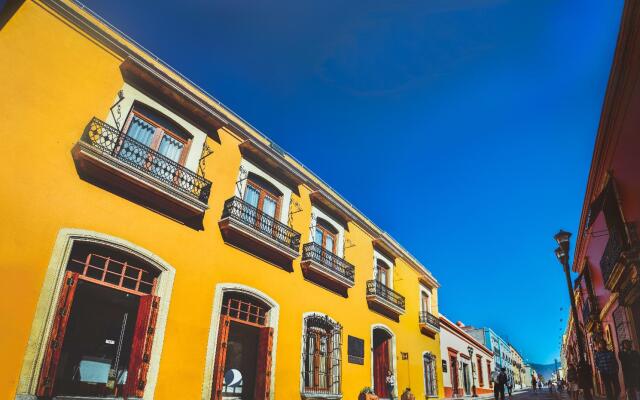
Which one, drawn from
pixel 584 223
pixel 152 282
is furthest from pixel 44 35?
pixel 584 223

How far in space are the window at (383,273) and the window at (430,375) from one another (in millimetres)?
4199

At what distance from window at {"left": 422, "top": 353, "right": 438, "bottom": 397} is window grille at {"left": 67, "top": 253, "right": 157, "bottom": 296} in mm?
13634

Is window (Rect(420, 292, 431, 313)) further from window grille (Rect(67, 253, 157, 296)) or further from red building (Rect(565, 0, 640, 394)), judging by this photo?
window grille (Rect(67, 253, 157, 296))

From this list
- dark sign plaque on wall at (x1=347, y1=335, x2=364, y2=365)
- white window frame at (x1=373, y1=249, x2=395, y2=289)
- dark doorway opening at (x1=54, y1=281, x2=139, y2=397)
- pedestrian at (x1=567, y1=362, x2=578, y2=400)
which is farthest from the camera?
white window frame at (x1=373, y1=249, x2=395, y2=289)

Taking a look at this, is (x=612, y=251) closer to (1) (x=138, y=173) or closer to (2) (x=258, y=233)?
(2) (x=258, y=233)

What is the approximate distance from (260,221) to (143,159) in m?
3.36

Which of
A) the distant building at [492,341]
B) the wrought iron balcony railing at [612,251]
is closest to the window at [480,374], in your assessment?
the distant building at [492,341]

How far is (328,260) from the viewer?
484 inches

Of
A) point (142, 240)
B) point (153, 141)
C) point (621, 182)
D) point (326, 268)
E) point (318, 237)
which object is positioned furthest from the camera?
point (318, 237)

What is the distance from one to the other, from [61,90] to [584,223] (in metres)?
17.5

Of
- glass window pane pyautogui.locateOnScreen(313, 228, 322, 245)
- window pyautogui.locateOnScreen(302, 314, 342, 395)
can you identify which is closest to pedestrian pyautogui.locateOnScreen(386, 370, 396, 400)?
window pyautogui.locateOnScreen(302, 314, 342, 395)

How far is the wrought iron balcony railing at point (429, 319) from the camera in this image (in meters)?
17.6

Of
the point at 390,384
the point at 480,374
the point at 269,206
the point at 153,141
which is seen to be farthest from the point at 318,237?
the point at 480,374

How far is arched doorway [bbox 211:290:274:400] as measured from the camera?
343 inches
